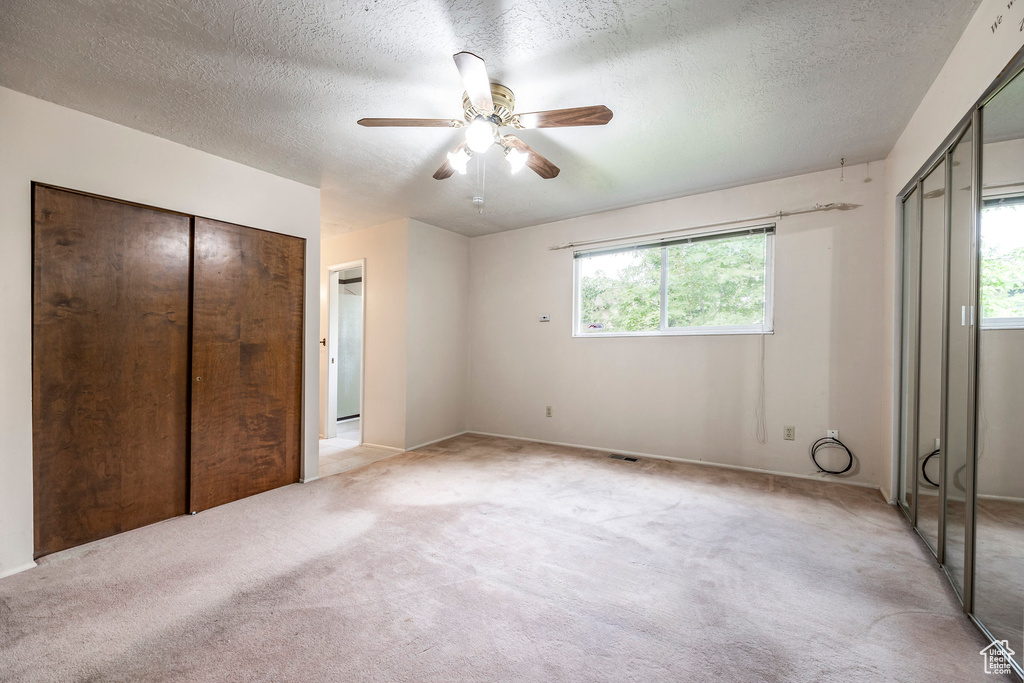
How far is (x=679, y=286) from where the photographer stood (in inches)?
161

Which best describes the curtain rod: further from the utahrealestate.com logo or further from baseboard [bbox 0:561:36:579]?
baseboard [bbox 0:561:36:579]

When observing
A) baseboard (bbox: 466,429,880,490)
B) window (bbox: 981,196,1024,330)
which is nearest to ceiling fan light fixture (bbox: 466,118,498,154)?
window (bbox: 981,196,1024,330)

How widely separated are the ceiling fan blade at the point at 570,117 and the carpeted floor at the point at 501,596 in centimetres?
226

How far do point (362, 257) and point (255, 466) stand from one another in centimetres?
266

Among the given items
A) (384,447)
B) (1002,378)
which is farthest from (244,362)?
(1002,378)

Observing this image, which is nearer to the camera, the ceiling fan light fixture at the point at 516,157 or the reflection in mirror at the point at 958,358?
the reflection in mirror at the point at 958,358

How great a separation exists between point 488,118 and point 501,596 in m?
2.30

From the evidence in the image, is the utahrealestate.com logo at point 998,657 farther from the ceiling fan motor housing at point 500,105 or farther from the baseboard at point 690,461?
the ceiling fan motor housing at point 500,105

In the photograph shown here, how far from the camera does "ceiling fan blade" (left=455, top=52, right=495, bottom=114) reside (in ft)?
5.27

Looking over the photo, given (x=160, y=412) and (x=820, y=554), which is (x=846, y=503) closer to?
(x=820, y=554)

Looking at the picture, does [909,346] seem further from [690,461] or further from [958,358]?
[690,461]

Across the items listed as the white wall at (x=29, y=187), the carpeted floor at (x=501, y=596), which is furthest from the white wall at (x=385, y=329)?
the white wall at (x=29, y=187)

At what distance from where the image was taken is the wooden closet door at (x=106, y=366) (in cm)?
225

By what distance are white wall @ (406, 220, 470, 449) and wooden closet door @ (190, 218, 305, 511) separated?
134 cm
